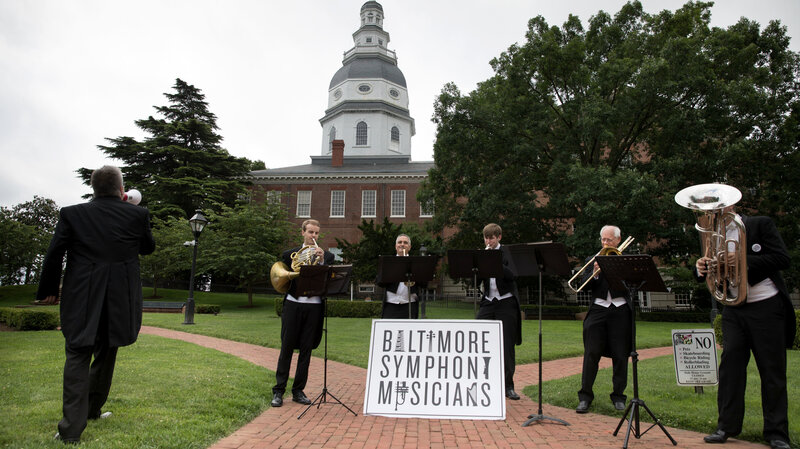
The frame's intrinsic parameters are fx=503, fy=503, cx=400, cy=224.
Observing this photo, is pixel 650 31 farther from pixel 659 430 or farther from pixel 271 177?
pixel 271 177

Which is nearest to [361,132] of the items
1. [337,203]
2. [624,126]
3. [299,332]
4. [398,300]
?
[337,203]

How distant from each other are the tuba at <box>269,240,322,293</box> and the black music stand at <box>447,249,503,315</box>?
1.66 metres

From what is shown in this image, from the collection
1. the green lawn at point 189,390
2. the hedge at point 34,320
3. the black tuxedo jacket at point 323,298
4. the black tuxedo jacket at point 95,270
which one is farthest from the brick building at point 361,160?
the black tuxedo jacket at point 95,270

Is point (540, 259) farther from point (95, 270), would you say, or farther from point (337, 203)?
point (337, 203)

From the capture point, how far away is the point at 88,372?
4.34m

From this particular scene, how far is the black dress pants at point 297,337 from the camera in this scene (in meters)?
6.01

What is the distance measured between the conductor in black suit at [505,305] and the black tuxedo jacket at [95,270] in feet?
13.2

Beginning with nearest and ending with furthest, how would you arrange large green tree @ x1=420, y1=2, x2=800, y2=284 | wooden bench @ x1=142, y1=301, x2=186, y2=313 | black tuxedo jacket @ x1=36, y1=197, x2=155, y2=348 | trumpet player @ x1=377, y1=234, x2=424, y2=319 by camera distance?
black tuxedo jacket @ x1=36, y1=197, x2=155, y2=348 < trumpet player @ x1=377, y1=234, x2=424, y2=319 < large green tree @ x1=420, y1=2, x2=800, y2=284 < wooden bench @ x1=142, y1=301, x2=186, y2=313

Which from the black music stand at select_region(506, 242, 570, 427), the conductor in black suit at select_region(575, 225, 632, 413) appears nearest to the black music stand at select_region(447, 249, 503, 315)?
the black music stand at select_region(506, 242, 570, 427)

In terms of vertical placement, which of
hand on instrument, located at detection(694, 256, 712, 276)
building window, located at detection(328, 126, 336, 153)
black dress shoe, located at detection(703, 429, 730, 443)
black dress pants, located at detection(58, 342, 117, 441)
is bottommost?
black dress shoe, located at detection(703, 429, 730, 443)

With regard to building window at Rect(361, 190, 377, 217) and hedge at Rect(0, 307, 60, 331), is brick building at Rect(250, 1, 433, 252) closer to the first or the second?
building window at Rect(361, 190, 377, 217)

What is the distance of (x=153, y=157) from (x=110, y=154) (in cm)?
322

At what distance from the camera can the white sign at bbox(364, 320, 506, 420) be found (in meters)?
5.16

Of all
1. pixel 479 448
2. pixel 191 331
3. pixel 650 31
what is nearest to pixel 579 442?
pixel 479 448
